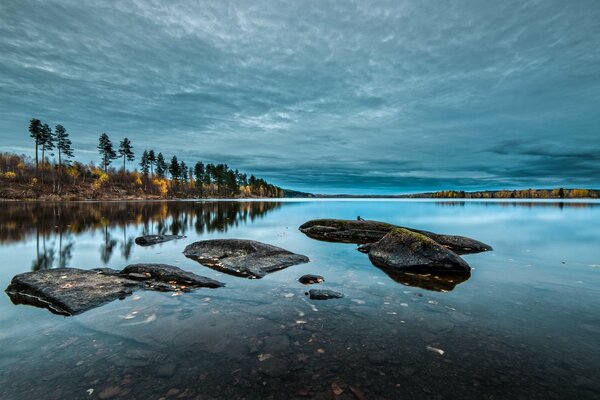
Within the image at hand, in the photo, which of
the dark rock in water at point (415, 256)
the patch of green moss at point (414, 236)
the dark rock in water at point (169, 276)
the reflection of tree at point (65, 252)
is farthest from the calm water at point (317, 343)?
the patch of green moss at point (414, 236)

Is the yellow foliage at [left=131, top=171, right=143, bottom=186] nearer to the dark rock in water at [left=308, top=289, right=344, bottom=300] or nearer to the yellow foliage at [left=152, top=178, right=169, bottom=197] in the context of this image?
the yellow foliage at [left=152, top=178, right=169, bottom=197]

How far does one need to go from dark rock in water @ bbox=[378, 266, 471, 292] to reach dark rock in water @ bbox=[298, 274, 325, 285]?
295 cm

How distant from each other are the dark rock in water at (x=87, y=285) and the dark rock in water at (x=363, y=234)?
1108cm

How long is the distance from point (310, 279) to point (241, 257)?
13.9 feet

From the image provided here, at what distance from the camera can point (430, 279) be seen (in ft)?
36.0

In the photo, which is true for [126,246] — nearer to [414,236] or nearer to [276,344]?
[276,344]

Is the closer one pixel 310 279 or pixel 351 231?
pixel 310 279

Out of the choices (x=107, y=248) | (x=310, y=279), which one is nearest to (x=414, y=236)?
(x=310, y=279)

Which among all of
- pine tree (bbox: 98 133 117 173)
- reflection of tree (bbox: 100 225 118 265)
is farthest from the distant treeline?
reflection of tree (bbox: 100 225 118 265)

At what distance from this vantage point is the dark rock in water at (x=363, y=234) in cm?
1794

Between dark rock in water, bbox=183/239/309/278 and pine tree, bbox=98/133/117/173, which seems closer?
dark rock in water, bbox=183/239/309/278

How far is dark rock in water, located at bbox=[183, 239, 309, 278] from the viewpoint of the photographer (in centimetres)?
1185

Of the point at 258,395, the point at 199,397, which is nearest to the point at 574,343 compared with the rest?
the point at 258,395

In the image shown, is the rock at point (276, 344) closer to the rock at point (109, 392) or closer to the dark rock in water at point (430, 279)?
the rock at point (109, 392)
